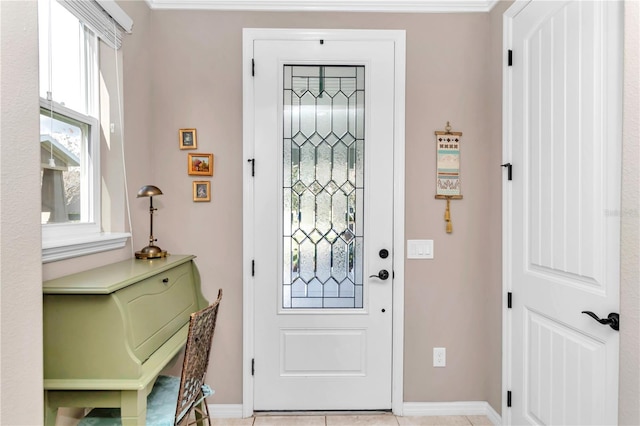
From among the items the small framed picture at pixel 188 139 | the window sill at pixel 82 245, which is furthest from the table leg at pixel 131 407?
the small framed picture at pixel 188 139

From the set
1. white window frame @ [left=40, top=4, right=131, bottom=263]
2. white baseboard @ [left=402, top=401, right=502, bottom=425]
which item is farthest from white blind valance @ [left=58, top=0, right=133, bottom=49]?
white baseboard @ [left=402, top=401, right=502, bottom=425]

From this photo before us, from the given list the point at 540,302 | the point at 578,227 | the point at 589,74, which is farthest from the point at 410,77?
the point at 540,302

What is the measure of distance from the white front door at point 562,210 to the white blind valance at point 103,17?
2.17 meters

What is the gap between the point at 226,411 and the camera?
2.39 metres

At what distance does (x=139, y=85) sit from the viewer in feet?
7.41

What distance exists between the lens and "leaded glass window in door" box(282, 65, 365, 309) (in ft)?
7.84

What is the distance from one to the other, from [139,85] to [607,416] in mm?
2854

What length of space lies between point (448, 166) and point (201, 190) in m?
1.61

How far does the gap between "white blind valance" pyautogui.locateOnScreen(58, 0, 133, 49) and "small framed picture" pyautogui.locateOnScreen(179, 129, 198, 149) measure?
22.9 inches

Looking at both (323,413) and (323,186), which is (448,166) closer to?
(323,186)

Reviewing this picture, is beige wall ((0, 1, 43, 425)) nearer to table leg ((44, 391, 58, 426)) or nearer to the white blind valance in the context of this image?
table leg ((44, 391, 58, 426))

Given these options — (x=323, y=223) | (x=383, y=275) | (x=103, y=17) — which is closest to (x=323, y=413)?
(x=383, y=275)

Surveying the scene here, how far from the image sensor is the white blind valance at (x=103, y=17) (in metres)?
1.71

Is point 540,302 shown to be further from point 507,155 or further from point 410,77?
point 410,77
